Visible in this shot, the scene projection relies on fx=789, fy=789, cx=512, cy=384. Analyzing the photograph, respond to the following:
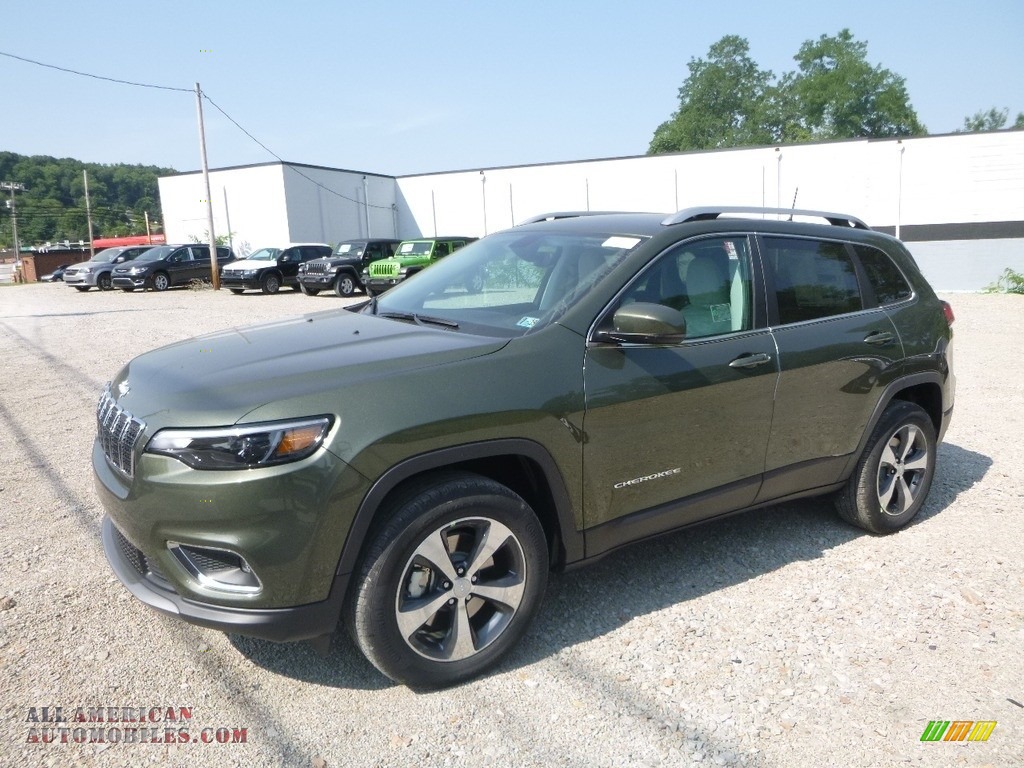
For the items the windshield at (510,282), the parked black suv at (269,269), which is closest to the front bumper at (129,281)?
the parked black suv at (269,269)

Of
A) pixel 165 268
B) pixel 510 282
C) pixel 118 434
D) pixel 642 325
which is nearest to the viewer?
pixel 118 434

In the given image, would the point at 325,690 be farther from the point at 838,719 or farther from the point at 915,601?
the point at 915,601

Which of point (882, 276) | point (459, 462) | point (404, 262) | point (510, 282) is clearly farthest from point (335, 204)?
point (459, 462)

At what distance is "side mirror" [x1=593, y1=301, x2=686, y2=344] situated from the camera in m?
3.09

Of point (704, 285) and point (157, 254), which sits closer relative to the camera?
point (704, 285)

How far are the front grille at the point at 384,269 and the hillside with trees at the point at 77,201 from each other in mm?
74308

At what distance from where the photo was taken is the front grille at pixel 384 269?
2228cm

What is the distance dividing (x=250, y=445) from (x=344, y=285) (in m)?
21.9

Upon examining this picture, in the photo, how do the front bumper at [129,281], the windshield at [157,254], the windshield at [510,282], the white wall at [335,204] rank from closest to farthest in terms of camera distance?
the windshield at [510,282] < the front bumper at [129,281] < the windshield at [157,254] < the white wall at [335,204]

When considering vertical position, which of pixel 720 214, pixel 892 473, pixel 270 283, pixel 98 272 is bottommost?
pixel 892 473

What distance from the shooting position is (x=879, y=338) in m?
4.21

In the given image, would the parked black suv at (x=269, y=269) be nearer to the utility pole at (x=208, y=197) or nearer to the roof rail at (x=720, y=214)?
the utility pole at (x=208, y=197)

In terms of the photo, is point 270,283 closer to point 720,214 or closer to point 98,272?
point 98,272

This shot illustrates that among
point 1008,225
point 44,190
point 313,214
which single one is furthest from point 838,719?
point 44,190
